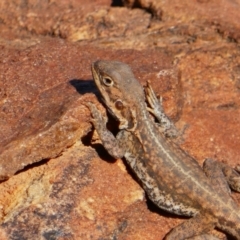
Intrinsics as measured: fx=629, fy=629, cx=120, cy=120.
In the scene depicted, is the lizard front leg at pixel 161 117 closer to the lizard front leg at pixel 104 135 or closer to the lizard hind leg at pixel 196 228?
the lizard front leg at pixel 104 135

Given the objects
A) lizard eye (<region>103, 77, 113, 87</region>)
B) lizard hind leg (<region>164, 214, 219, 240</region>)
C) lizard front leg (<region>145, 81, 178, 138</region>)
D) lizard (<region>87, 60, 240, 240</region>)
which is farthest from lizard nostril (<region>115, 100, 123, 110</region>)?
lizard hind leg (<region>164, 214, 219, 240</region>)

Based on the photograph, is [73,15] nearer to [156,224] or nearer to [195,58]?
[195,58]

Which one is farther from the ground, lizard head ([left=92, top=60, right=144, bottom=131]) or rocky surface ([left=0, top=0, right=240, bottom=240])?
lizard head ([left=92, top=60, right=144, bottom=131])

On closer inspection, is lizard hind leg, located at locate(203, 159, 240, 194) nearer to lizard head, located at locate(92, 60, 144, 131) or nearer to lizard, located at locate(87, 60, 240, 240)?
lizard, located at locate(87, 60, 240, 240)

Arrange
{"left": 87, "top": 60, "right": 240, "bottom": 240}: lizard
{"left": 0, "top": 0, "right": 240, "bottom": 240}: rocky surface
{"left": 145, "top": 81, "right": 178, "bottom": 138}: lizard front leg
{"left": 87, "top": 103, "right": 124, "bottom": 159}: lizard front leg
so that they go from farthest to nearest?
{"left": 145, "top": 81, "right": 178, "bottom": 138}: lizard front leg < {"left": 87, "top": 103, "right": 124, "bottom": 159}: lizard front leg < {"left": 87, "top": 60, "right": 240, "bottom": 240}: lizard < {"left": 0, "top": 0, "right": 240, "bottom": 240}: rocky surface

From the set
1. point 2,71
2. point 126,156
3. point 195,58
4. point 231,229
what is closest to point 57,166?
point 126,156

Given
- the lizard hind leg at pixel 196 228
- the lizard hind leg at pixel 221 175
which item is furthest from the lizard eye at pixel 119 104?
the lizard hind leg at pixel 196 228
